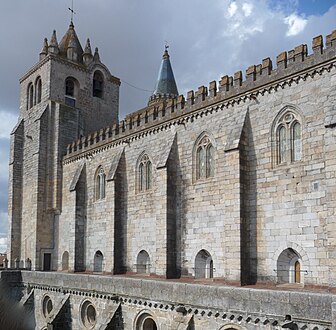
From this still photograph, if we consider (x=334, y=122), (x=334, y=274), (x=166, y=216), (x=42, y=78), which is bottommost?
(x=334, y=274)

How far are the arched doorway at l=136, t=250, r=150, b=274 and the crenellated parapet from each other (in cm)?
618

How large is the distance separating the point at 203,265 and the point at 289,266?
438cm

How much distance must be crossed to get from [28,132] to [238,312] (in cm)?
2351

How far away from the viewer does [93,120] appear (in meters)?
31.8

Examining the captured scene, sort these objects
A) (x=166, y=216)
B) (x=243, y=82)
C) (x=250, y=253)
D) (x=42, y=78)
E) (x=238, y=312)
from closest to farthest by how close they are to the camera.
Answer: (x=238, y=312)
(x=250, y=253)
(x=243, y=82)
(x=166, y=216)
(x=42, y=78)

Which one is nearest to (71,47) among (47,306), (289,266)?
(47,306)

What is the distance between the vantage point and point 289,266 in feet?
51.1

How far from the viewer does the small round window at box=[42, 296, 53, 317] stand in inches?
818

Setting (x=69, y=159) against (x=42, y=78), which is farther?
(x=42, y=78)

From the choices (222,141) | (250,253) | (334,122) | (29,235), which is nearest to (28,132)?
(29,235)

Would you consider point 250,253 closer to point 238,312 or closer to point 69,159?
point 238,312

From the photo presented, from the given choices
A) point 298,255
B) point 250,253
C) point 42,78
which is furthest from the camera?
point 42,78

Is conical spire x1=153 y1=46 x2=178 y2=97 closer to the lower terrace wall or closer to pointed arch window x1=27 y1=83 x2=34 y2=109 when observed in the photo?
pointed arch window x1=27 y1=83 x2=34 y2=109

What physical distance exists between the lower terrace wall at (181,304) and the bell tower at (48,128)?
27.6 feet
